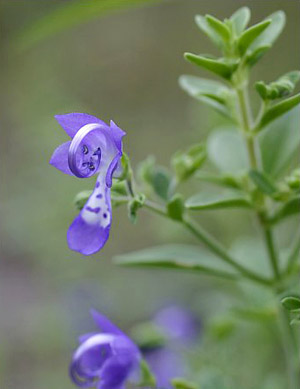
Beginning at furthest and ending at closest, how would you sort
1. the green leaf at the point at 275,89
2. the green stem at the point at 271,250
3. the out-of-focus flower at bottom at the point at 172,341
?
the out-of-focus flower at bottom at the point at 172,341
the green stem at the point at 271,250
the green leaf at the point at 275,89

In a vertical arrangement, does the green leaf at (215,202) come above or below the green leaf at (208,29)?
below

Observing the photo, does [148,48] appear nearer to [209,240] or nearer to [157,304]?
[157,304]

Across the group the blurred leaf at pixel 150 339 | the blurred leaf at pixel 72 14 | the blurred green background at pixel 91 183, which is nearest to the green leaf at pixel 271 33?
the blurred leaf at pixel 72 14

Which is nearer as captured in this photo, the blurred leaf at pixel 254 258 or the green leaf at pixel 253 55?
the green leaf at pixel 253 55

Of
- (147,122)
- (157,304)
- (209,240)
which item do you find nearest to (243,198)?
(209,240)

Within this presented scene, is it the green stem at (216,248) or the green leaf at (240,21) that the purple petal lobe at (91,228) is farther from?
the green leaf at (240,21)

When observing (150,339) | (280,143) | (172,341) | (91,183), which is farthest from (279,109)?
(91,183)
